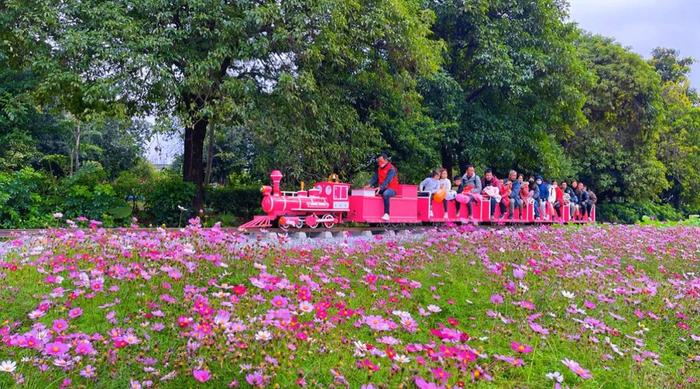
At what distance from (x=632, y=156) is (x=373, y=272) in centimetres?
2788

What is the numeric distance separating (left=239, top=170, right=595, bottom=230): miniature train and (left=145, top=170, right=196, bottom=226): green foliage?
9.72 feet

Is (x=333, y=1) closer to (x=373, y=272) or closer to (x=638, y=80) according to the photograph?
(x=373, y=272)

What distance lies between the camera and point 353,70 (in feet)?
45.9

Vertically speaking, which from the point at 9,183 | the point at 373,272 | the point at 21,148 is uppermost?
the point at 21,148

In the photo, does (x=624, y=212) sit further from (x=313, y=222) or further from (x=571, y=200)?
(x=313, y=222)

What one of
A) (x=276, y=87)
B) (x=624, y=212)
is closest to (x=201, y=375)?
(x=276, y=87)

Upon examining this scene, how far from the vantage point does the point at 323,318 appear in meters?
3.40

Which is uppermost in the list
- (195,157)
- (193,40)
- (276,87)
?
(193,40)

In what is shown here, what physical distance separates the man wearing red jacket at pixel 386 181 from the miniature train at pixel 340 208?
118 millimetres

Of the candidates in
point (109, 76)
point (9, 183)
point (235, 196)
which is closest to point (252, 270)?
point (109, 76)

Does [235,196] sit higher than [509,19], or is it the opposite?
[509,19]

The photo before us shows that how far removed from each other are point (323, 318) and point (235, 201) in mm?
12637

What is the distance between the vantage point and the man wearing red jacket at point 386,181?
Answer: 11.7m

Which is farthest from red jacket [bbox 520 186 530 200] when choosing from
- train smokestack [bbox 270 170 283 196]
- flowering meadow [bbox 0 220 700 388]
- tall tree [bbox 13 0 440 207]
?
flowering meadow [bbox 0 220 700 388]
